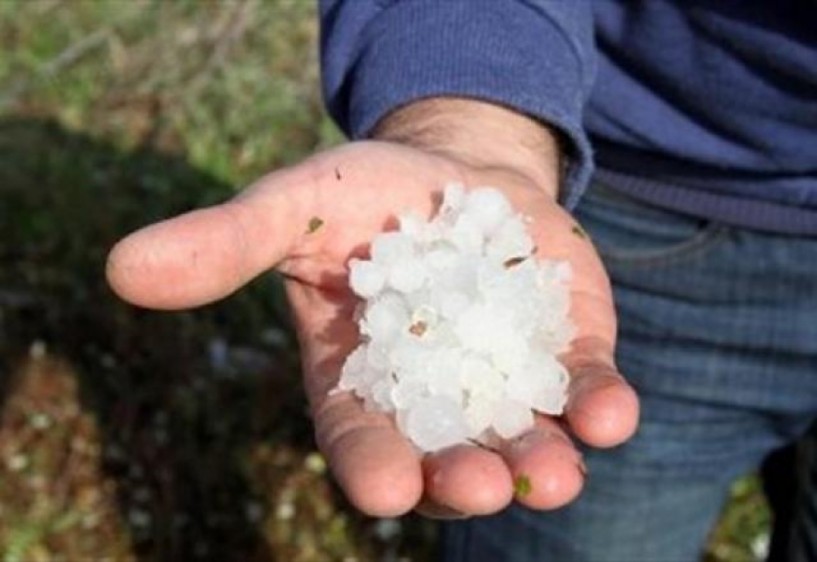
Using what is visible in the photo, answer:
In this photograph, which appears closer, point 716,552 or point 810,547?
point 810,547

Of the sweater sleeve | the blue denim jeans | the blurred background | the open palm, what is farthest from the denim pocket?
the blurred background

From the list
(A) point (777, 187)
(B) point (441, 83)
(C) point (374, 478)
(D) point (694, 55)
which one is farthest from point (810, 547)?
(C) point (374, 478)

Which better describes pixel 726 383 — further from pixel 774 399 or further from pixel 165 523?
pixel 165 523

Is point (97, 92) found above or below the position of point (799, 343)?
below

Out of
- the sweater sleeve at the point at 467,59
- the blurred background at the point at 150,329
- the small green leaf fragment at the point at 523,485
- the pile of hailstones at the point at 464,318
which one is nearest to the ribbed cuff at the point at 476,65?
the sweater sleeve at the point at 467,59

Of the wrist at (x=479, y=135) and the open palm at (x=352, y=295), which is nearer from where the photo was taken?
the open palm at (x=352, y=295)

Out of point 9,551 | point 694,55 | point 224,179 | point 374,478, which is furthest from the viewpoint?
point 224,179

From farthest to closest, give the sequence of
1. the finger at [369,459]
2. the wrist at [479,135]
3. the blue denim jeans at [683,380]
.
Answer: the blue denim jeans at [683,380] < the wrist at [479,135] < the finger at [369,459]

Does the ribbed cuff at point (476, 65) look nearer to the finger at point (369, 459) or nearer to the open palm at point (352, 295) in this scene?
the open palm at point (352, 295)

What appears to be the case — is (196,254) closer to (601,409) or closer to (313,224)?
(313,224)
